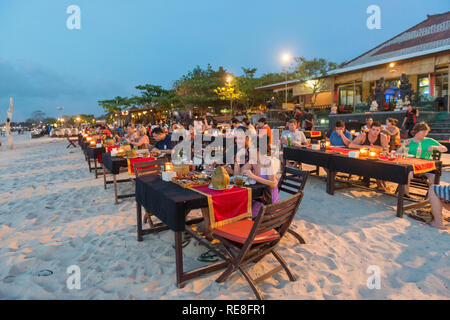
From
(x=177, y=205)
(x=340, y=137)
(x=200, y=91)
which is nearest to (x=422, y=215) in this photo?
(x=340, y=137)

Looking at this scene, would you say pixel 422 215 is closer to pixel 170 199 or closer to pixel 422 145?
pixel 422 145

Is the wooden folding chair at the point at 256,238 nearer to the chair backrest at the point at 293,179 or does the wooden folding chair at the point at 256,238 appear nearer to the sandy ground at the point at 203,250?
the sandy ground at the point at 203,250

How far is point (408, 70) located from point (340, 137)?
11.6m

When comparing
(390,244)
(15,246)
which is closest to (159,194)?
(15,246)

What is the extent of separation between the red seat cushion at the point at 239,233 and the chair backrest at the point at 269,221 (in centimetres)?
9

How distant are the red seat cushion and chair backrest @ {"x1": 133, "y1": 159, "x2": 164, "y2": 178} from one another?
161cm

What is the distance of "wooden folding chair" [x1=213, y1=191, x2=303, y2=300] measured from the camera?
2357mm

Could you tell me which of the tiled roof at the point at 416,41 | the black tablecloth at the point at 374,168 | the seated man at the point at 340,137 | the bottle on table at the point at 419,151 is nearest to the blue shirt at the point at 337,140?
the seated man at the point at 340,137

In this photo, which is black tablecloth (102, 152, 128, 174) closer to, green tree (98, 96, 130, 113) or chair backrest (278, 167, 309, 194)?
chair backrest (278, 167, 309, 194)

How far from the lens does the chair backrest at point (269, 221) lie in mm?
2271

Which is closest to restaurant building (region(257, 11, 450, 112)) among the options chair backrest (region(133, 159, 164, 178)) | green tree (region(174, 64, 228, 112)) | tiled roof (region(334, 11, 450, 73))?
tiled roof (region(334, 11, 450, 73))

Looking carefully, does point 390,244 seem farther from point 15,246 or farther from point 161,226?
point 15,246

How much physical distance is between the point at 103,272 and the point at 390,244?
351cm

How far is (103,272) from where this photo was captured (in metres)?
2.91
